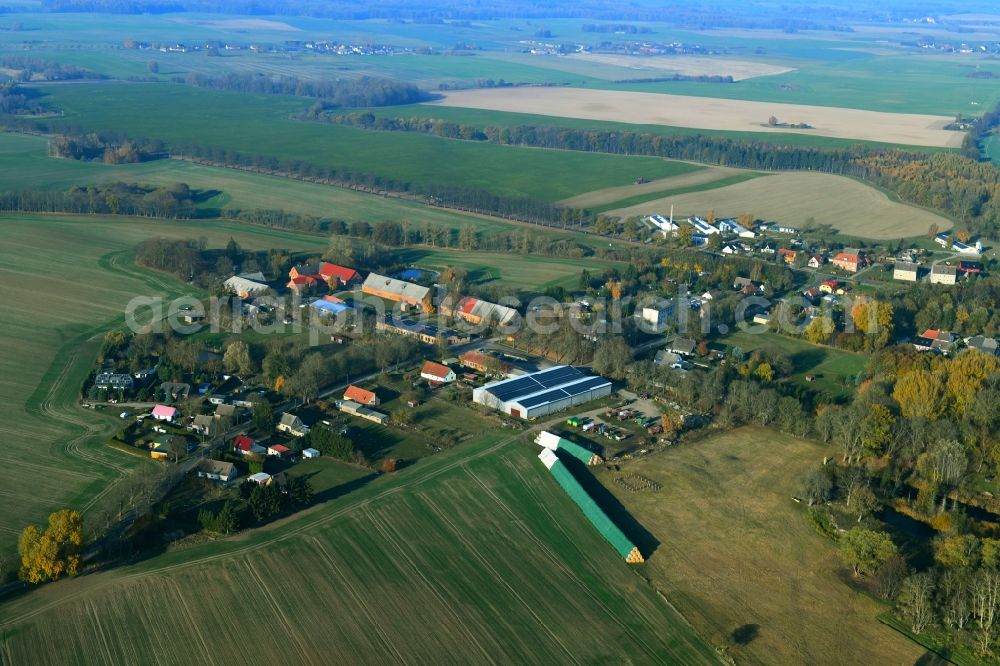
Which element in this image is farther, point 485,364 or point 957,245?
point 957,245

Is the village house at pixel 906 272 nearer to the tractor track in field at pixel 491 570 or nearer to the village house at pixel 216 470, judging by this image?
the tractor track in field at pixel 491 570

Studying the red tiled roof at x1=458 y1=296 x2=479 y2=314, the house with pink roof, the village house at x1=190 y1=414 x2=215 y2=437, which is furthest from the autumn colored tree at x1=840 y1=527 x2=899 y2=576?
the red tiled roof at x1=458 y1=296 x2=479 y2=314

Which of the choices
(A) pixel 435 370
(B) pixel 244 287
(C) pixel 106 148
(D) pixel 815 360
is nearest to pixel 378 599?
(A) pixel 435 370

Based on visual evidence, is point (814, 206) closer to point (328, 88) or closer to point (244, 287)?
point (244, 287)

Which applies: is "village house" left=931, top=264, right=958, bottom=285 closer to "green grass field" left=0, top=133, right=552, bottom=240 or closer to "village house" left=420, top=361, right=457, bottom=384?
"green grass field" left=0, top=133, right=552, bottom=240

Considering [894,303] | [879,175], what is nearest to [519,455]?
[894,303]

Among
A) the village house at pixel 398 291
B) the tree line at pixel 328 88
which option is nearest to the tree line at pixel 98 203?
the village house at pixel 398 291
